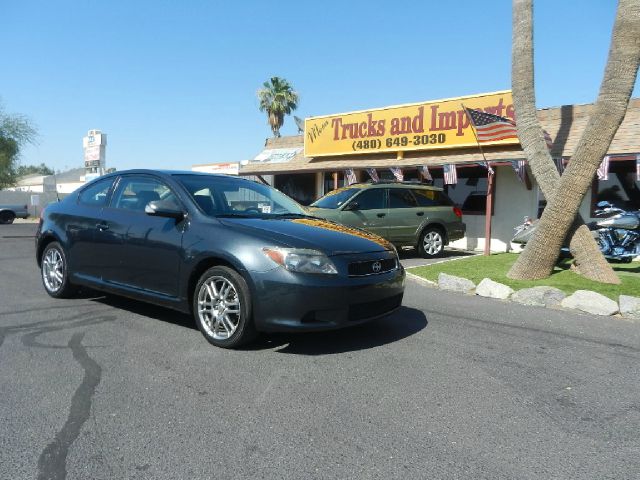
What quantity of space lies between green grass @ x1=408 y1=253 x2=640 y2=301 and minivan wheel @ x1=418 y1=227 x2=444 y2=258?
58.0 inches

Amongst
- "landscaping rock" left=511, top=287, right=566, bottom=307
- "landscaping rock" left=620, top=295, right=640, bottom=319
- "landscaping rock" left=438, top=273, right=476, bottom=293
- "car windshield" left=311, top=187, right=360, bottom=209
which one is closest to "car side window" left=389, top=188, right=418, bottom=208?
"car windshield" left=311, top=187, right=360, bottom=209

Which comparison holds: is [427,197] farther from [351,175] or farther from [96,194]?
[96,194]

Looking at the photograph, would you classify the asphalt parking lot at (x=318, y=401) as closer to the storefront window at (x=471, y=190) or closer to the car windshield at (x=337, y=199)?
the car windshield at (x=337, y=199)

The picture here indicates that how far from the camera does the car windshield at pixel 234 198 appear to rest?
5004 millimetres

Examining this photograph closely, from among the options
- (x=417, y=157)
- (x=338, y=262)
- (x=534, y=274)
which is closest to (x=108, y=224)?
(x=338, y=262)

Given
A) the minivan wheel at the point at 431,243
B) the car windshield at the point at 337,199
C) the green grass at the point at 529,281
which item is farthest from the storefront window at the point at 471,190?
the car windshield at the point at 337,199

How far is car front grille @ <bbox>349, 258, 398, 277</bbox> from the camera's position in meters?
4.34

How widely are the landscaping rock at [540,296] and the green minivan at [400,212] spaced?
4437mm

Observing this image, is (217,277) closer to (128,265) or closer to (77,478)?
(128,265)

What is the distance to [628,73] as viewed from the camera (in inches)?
277

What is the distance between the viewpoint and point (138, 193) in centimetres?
548

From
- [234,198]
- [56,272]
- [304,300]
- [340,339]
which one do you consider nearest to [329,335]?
[340,339]

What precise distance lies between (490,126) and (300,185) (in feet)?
31.9

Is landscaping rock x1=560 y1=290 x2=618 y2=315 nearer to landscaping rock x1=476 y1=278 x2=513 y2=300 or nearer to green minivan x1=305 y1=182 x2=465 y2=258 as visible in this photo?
landscaping rock x1=476 y1=278 x2=513 y2=300
